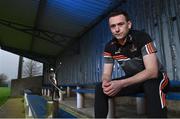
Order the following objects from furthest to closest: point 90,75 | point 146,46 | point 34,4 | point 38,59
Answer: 1. point 38,59
2. point 90,75
3. point 34,4
4. point 146,46

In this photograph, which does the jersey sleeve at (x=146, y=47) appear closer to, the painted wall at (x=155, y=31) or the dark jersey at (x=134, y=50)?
the dark jersey at (x=134, y=50)

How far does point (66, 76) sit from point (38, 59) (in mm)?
5506

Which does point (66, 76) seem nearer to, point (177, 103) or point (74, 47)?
point (74, 47)

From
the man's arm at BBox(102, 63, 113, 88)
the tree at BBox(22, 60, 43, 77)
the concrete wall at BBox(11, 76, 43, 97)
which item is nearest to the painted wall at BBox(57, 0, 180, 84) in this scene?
the man's arm at BBox(102, 63, 113, 88)

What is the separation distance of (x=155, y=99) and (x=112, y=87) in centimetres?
32

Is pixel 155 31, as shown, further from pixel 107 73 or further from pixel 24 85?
pixel 24 85

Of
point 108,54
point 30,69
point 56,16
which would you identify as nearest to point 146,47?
point 108,54

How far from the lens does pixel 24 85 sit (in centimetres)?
1709

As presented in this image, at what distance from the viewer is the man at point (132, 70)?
56.1 inches

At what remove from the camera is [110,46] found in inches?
75.4

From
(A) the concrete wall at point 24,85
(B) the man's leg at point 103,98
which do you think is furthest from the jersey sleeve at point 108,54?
(A) the concrete wall at point 24,85

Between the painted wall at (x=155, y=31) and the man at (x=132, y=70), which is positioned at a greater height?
the painted wall at (x=155, y=31)

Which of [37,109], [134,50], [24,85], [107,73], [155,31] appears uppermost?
[155,31]

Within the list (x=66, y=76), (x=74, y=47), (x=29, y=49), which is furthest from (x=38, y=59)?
(x=74, y=47)
